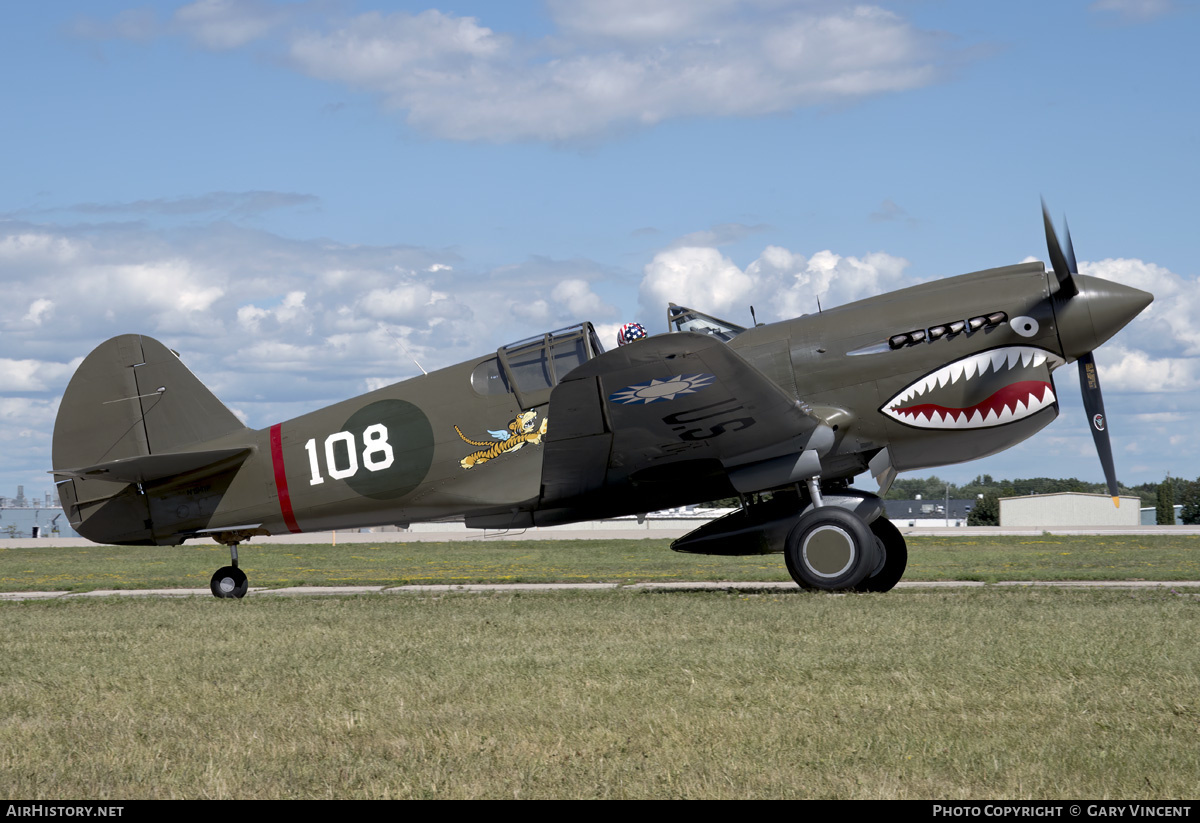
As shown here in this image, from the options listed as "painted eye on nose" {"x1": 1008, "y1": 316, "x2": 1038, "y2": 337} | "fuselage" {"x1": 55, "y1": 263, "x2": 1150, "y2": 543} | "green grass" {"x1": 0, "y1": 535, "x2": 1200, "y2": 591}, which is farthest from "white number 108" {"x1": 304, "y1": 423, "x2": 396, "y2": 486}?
"painted eye on nose" {"x1": 1008, "y1": 316, "x2": 1038, "y2": 337}

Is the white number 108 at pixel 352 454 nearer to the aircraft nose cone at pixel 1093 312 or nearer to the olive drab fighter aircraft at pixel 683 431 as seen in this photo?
the olive drab fighter aircraft at pixel 683 431

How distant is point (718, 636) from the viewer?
809 centimetres

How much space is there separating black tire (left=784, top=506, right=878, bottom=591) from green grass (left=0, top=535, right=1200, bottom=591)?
4.58m

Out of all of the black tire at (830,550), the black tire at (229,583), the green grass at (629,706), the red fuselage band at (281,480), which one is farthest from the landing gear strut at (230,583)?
the black tire at (830,550)

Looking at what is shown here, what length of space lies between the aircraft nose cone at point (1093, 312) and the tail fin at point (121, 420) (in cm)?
956

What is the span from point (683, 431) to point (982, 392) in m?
3.03

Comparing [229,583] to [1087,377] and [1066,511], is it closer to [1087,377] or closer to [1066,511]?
[1087,377]

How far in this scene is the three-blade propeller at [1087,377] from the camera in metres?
10.5

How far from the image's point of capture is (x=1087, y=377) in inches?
437

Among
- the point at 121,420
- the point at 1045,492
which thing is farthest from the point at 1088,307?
the point at 1045,492

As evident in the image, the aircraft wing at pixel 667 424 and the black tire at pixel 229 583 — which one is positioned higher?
the aircraft wing at pixel 667 424

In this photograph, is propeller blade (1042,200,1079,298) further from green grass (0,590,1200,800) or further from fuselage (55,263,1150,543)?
green grass (0,590,1200,800)

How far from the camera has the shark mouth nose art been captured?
1077cm
